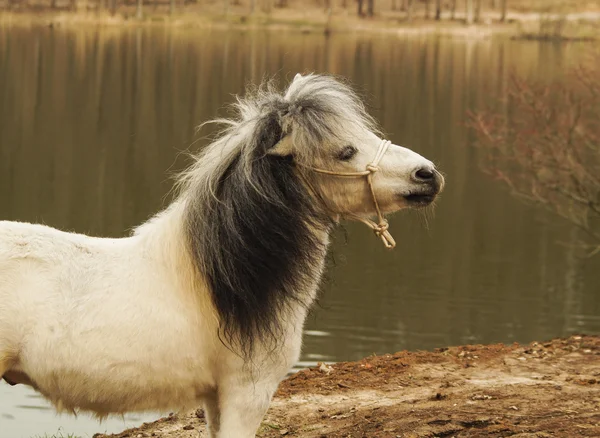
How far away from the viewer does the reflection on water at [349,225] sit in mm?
10555

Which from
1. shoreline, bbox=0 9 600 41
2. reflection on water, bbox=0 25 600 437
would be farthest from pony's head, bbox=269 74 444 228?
shoreline, bbox=0 9 600 41

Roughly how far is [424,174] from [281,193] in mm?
547

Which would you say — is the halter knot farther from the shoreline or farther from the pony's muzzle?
the shoreline

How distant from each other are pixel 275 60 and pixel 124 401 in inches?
1439

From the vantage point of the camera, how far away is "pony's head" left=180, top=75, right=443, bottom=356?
12.7ft

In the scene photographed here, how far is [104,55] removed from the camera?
137 ft

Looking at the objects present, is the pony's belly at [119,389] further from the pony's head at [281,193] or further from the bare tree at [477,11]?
the bare tree at [477,11]

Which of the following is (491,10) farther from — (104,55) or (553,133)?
(553,133)

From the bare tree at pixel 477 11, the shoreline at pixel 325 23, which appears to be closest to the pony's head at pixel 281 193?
the shoreline at pixel 325 23

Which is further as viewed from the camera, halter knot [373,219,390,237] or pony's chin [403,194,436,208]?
halter knot [373,219,390,237]

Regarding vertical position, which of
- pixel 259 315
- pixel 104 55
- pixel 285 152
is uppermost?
pixel 285 152

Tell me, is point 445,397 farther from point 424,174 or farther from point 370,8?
point 370,8

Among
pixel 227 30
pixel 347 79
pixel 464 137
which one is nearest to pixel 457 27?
pixel 227 30

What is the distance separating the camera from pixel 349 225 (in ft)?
50.2
